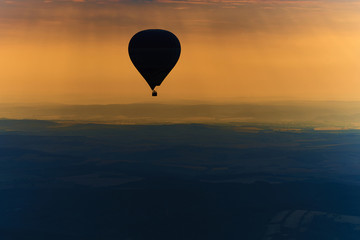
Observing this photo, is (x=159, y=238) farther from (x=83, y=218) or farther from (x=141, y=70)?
(x=141, y=70)

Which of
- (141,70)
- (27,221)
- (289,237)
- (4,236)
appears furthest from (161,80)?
(27,221)

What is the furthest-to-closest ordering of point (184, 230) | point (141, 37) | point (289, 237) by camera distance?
point (184, 230) → point (289, 237) → point (141, 37)

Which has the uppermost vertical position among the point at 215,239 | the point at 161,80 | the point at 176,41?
the point at 176,41

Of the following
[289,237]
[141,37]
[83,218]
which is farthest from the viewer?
[83,218]

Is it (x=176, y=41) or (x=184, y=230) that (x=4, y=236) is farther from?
(x=176, y=41)

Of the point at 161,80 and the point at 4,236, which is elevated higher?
the point at 161,80

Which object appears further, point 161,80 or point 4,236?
point 4,236
